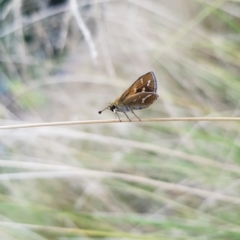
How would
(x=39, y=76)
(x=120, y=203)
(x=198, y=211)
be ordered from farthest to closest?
1. (x=39, y=76)
2. (x=120, y=203)
3. (x=198, y=211)

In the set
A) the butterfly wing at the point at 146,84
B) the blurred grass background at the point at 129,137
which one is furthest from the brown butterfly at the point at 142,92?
the blurred grass background at the point at 129,137

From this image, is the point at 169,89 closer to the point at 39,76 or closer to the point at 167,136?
the point at 167,136

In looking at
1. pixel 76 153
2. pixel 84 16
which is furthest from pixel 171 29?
pixel 76 153

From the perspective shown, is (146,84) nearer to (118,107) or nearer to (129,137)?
(118,107)

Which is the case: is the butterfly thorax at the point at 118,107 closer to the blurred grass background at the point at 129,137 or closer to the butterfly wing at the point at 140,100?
the butterfly wing at the point at 140,100

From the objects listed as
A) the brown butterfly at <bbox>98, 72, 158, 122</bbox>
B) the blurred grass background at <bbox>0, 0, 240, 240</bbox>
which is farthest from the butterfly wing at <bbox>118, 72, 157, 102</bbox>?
the blurred grass background at <bbox>0, 0, 240, 240</bbox>

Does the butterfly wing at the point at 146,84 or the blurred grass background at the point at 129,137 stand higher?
the blurred grass background at the point at 129,137
